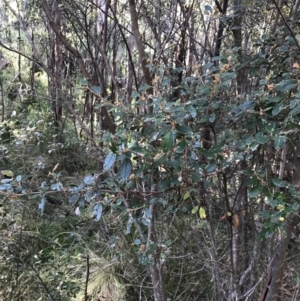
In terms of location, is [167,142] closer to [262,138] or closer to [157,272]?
[262,138]

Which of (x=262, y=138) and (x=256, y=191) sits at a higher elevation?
(x=262, y=138)

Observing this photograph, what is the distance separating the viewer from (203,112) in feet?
3.13

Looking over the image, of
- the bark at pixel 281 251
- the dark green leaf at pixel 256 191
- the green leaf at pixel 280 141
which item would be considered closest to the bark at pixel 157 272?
the bark at pixel 281 251

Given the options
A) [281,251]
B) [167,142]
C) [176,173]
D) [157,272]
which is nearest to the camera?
[167,142]

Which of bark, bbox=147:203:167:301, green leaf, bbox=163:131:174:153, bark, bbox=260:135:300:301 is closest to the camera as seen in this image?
green leaf, bbox=163:131:174:153

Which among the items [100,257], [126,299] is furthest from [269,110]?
[100,257]

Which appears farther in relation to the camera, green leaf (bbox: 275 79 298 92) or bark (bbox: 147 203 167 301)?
bark (bbox: 147 203 167 301)

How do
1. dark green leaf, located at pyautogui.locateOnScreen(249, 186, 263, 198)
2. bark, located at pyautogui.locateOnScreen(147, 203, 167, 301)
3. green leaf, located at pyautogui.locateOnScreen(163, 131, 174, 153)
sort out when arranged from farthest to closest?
bark, located at pyautogui.locateOnScreen(147, 203, 167, 301) < dark green leaf, located at pyautogui.locateOnScreen(249, 186, 263, 198) < green leaf, located at pyautogui.locateOnScreen(163, 131, 174, 153)

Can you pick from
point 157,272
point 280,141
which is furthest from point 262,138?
point 157,272

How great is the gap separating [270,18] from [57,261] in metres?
1.58

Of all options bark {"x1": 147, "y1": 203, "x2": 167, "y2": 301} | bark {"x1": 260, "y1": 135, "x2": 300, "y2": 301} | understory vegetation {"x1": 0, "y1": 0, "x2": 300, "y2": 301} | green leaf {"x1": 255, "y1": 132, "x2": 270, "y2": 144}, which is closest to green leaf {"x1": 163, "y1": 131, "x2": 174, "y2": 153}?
understory vegetation {"x1": 0, "y1": 0, "x2": 300, "y2": 301}

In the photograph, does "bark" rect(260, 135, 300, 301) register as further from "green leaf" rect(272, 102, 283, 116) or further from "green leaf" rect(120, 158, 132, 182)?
"green leaf" rect(120, 158, 132, 182)

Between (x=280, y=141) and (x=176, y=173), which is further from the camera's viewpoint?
(x=176, y=173)

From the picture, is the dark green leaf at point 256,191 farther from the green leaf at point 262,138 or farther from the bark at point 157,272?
the bark at point 157,272
